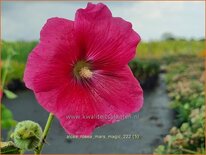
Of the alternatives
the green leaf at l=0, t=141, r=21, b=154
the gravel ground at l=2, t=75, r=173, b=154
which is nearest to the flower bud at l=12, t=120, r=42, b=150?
the green leaf at l=0, t=141, r=21, b=154

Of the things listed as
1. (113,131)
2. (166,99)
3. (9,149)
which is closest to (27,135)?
(9,149)

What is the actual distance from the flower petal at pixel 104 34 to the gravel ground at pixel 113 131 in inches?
96.3

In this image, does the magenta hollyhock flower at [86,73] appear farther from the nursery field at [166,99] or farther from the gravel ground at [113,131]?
the gravel ground at [113,131]

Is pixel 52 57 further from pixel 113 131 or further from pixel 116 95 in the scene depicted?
pixel 113 131

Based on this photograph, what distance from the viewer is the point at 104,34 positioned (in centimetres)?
32

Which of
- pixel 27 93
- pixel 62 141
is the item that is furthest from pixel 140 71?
pixel 62 141

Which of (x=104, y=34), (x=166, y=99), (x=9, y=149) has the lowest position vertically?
(x=166, y=99)

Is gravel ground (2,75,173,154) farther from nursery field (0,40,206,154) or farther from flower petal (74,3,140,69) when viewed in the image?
flower petal (74,3,140,69)

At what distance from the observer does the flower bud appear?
360 mm

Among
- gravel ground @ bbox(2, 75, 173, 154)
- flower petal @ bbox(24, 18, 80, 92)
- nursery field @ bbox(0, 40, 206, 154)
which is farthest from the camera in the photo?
gravel ground @ bbox(2, 75, 173, 154)

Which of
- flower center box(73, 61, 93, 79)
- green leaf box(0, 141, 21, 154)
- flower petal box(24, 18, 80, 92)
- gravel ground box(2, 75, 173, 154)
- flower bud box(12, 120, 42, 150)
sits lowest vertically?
gravel ground box(2, 75, 173, 154)

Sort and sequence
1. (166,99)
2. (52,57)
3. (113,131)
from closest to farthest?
(52,57) → (113,131) → (166,99)

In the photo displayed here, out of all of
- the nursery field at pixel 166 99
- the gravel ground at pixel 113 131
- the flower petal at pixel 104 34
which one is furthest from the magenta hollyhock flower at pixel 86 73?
the gravel ground at pixel 113 131

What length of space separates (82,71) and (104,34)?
1.5 inches
